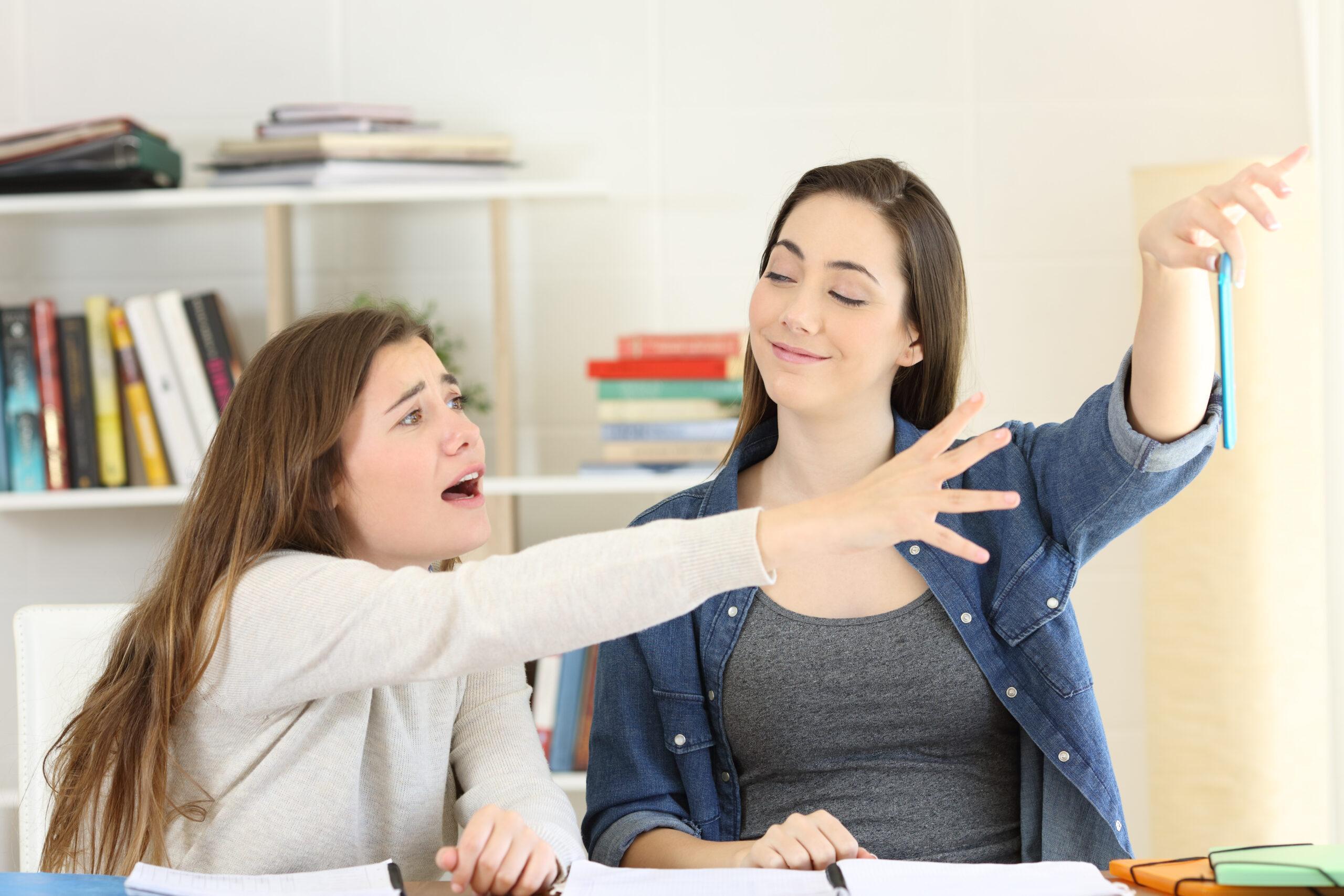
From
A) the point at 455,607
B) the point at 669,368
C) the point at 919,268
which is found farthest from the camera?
the point at 669,368

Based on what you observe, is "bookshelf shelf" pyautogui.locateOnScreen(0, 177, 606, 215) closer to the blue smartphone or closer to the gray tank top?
the gray tank top

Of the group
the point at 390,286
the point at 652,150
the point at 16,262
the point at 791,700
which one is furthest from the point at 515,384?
the point at 791,700

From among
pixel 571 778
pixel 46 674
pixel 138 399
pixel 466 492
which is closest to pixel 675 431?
pixel 571 778

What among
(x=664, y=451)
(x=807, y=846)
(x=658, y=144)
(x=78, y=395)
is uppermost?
(x=658, y=144)

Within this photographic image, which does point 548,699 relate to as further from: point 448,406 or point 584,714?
point 448,406

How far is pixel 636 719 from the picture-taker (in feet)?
4.85

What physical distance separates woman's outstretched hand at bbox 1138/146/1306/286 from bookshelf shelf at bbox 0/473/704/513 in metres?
1.07

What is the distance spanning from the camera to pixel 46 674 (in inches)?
57.2

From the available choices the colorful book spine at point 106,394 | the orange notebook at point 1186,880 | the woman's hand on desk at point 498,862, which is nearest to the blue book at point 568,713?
the colorful book spine at point 106,394

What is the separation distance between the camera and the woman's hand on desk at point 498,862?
0.96 meters

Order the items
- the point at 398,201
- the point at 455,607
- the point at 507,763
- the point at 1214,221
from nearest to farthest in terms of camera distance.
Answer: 1. the point at 455,607
2. the point at 1214,221
3. the point at 507,763
4. the point at 398,201

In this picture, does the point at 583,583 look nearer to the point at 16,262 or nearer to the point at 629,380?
the point at 629,380

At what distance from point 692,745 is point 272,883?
628mm

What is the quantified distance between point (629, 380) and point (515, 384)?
38cm
